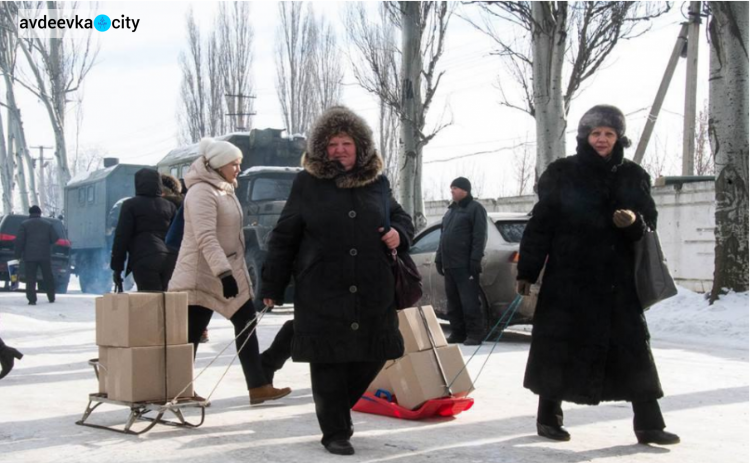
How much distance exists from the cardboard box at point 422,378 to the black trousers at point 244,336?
922 mm

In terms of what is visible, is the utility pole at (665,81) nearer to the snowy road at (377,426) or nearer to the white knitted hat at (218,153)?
the snowy road at (377,426)

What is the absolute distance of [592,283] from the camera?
5.80 metres

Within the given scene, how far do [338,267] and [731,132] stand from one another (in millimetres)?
10389

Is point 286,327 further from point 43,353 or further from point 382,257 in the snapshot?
point 43,353

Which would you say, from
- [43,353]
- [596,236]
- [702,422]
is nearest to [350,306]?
[596,236]

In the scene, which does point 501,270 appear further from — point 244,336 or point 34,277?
point 34,277

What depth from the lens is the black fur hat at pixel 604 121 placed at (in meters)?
5.90

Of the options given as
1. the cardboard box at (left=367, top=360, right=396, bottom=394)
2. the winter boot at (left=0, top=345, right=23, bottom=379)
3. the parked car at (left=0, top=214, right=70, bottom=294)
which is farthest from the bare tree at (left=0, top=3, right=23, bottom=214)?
the cardboard box at (left=367, top=360, right=396, bottom=394)

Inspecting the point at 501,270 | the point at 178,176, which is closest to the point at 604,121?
the point at 501,270

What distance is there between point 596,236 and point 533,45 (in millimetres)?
11866

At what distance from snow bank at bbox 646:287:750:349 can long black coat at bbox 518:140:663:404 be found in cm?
686

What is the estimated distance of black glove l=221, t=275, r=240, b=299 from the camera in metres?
6.44

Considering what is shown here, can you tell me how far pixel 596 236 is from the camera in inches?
229

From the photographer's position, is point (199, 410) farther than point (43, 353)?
No
